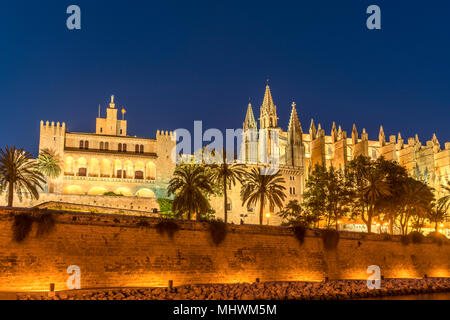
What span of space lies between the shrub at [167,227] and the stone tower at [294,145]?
46.2 m

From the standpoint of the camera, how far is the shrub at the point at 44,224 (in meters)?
21.6

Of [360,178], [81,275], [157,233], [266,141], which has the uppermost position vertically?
[266,141]

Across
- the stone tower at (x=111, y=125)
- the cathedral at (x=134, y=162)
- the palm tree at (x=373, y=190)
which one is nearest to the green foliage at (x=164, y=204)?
the cathedral at (x=134, y=162)

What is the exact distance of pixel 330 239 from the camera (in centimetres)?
3372

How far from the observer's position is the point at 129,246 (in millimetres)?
24281

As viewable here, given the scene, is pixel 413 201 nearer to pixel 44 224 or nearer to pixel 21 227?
pixel 44 224

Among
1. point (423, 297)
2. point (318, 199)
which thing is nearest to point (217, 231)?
point (423, 297)

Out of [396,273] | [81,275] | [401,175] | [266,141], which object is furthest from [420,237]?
[266,141]

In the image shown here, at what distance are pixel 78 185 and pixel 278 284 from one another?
3579cm

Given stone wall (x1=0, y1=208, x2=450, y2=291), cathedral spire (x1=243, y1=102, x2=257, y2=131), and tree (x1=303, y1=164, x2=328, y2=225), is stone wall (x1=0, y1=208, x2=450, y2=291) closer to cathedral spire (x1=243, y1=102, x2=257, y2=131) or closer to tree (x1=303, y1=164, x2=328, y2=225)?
tree (x1=303, y1=164, x2=328, y2=225)

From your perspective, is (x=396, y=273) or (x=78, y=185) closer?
(x=396, y=273)

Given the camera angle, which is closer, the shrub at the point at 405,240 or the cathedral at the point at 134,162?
the shrub at the point at 405,240

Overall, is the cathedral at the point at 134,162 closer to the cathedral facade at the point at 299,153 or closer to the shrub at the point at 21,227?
the cathedral facade at the point at 299,153
